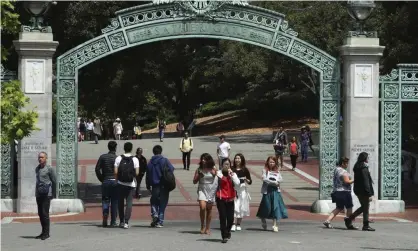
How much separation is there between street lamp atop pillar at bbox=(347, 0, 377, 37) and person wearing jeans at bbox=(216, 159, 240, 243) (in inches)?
256

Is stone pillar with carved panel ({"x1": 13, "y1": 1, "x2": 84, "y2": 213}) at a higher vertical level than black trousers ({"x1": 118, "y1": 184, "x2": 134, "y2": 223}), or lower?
higher

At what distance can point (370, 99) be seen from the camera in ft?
74.5

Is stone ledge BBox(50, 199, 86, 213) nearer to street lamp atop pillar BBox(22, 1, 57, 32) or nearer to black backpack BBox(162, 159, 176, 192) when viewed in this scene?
street lamp atop pillar BBox(22, 1, 57, 32)

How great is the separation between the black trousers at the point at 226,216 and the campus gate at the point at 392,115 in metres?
6.87

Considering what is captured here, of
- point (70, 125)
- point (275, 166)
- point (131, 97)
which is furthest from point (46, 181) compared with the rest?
point (131, 97)

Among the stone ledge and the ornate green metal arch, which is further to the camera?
the ornate green metal arch

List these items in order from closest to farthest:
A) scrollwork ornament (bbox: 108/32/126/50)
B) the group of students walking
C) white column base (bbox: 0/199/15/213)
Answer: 1. the group of students walking
2. white column base (bbox: 0/199/15/213)
3. scrollwork ornament (bbox: 108/32/126/50)

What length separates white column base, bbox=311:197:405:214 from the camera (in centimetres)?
2289

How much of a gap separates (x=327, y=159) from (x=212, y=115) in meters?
46.9

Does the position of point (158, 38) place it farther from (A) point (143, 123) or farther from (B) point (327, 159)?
(A) point (143, 123)

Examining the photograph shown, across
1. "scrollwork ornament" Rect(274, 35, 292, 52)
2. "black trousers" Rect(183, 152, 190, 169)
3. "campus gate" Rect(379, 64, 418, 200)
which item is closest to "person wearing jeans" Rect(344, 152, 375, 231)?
"campus gate" Rect(379, 64, 418, 200)

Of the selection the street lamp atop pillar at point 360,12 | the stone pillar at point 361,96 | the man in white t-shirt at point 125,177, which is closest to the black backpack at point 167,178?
the man in white t-shirt at point 125,177

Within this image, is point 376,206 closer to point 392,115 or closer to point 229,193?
point 392,115

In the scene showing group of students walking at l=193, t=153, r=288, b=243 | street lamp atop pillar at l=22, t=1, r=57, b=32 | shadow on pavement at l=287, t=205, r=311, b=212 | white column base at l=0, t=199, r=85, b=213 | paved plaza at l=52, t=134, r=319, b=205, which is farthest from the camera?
paved plaza at l=52, t=134, r=319, b=205
